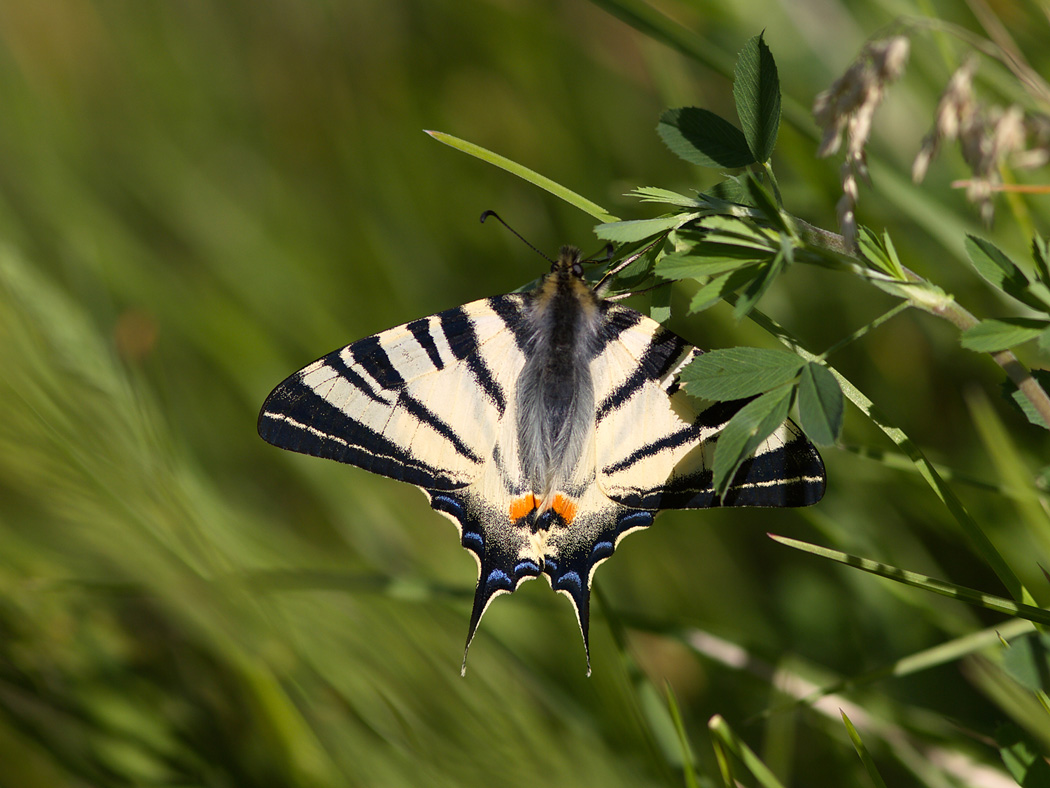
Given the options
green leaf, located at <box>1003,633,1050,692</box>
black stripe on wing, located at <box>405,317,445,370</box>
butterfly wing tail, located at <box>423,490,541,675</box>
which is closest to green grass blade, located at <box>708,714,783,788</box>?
green leaf, located at <box>1003,633,1050,692</box>

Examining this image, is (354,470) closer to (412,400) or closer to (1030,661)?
(412,400)

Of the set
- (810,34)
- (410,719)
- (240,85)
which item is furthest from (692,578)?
(240,85)

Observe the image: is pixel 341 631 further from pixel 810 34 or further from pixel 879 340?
pixel 810 34

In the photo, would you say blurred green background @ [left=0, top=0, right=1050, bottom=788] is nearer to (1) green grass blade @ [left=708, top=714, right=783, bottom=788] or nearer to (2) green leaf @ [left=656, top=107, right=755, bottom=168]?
(1) green grass blade @ [left=708, top=714, right=783, bottom=788]

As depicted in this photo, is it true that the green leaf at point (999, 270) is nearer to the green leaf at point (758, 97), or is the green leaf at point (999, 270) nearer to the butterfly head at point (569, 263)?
the green leaf at point (758, 97)

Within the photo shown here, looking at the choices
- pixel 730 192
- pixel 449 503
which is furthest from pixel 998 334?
pixel 449 503

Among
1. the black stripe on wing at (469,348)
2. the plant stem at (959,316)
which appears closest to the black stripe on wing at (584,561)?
the black stripe on wing at (469,348)
